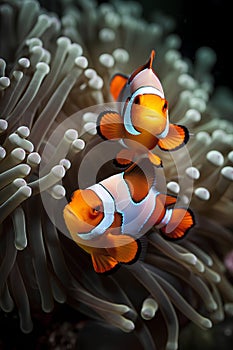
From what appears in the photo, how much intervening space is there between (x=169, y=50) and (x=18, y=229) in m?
1.29

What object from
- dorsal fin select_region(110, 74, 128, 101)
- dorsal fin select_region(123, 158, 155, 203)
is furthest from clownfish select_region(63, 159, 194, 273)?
dorsal fin select_region(110, 74, 128, 101)

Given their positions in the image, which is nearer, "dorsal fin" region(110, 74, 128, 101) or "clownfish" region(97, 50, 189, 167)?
Result: "clownfish" region(97, 50, 189, 167)

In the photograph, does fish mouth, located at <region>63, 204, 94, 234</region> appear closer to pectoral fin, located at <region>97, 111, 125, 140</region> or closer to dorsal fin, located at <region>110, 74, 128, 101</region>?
pectoral fin, located at <region>97, 111, 125, 140</region>

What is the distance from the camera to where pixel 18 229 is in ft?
3.49

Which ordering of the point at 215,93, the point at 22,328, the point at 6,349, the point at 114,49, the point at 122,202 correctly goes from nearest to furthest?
the point at 122,202
the point at 22,328
the point at 6,349
the point at 114,49
the point at 215,93

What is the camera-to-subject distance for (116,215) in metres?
1.02

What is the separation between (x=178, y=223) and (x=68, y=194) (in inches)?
11.3

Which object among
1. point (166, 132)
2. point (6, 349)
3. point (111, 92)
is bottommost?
point (6, 349)

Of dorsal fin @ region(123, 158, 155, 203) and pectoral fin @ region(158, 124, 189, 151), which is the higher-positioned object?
pectoral fin @ region(158, 124, 189, 151)

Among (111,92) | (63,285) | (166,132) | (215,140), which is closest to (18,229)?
(63,285)

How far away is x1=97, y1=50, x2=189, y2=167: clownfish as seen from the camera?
1020 millimetres

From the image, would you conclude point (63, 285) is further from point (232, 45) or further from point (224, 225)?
point (232, 45)

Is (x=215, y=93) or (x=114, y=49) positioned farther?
(x=215, y=93)

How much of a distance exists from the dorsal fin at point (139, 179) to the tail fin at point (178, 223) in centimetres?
12
